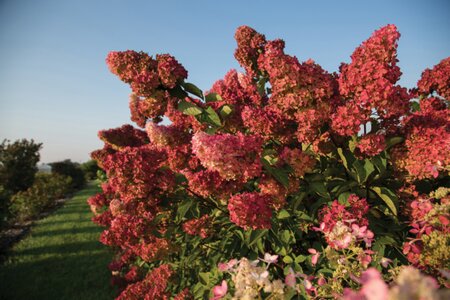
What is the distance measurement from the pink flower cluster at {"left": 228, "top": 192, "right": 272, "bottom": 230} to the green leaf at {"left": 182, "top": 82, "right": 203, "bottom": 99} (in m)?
0.88

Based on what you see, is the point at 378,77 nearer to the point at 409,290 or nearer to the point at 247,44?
the point at 247,44

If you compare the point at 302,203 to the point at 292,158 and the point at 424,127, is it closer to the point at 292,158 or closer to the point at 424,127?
the point at 292,158

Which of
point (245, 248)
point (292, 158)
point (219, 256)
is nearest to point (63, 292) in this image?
point (219, 256)

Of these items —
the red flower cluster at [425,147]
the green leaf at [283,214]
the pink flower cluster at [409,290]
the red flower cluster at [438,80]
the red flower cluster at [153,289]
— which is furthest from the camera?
the red flower cluster at [153,289]

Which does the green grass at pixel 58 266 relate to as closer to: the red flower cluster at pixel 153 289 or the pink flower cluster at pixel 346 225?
the red flower cluster at pixel 153 289

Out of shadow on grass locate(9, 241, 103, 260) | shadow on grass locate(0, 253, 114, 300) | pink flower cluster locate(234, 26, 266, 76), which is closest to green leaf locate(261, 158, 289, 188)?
pink flower cluster locate(234, 26, 266, 76)

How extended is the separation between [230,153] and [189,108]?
1.98 feet

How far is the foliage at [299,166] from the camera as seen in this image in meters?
1.74

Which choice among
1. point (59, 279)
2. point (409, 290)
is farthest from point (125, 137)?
point (59, 279)

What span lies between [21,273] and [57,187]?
1584cm

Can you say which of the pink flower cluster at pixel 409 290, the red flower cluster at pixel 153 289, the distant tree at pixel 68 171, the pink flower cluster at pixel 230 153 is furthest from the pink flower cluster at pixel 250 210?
the distant tree at pixel 68 171

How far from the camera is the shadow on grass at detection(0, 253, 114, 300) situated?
577 cm

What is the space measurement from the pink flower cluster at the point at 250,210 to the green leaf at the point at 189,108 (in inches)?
27.1

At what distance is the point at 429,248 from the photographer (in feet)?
4.94
